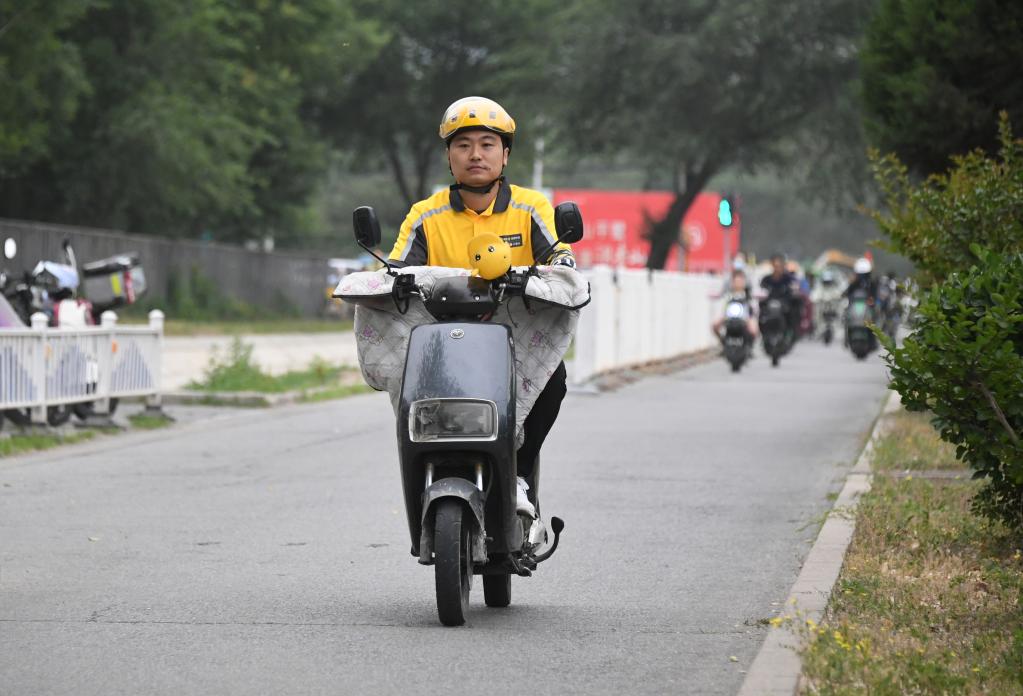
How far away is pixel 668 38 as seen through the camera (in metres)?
45.3

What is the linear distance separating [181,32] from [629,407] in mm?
23580

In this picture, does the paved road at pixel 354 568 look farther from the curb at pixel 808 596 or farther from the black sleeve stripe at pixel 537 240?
the black sleeve stripe at pixel 537 240

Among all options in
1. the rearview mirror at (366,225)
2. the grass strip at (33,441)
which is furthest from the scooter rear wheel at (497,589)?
the grass strip at (33,441)

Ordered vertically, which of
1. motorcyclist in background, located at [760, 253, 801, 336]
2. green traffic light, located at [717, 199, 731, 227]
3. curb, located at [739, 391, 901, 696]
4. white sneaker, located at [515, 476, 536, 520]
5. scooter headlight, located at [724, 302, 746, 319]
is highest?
green traffic light, located at [717, 199, 731, 227]

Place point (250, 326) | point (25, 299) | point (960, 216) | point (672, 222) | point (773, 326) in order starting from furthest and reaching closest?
point (672, 222)
point (250, 326)
point (773, 326)
point (25, 299)
point (960, 216)

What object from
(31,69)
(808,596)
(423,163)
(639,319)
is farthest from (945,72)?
(423,163)

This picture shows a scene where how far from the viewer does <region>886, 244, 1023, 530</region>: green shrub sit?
680 centimetres

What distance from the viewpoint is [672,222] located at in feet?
169

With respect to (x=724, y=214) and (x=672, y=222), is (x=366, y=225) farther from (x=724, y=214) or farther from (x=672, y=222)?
(x=672, y=222)

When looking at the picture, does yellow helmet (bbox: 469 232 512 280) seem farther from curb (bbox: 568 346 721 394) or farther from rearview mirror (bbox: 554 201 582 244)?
curb (bbox: 568 346 721 394)

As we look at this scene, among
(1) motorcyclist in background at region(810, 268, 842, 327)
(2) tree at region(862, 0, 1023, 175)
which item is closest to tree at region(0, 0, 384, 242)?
(1) motorcyclist in background at region(810, 268, 842, 327)

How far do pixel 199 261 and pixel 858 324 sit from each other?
58.5 feet

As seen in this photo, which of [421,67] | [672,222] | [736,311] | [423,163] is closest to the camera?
[736,311]

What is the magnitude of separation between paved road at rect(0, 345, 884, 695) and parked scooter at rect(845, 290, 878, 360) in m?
14.6
